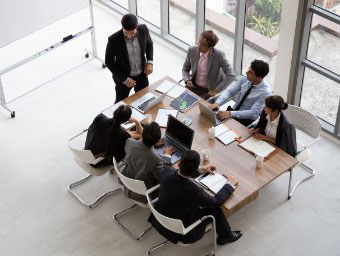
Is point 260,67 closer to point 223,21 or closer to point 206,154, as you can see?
point 206,154

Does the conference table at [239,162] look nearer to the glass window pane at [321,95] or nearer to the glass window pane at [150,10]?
the glass window pane at [321,95]

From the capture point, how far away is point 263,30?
7.90 meters

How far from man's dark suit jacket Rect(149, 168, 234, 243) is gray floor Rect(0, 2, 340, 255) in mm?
524

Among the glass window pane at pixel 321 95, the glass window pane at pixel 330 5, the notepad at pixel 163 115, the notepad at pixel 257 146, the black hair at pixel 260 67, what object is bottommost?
the glass window pane at pixel 321 95

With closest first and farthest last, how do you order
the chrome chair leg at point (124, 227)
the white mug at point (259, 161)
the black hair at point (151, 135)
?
the black hair at point (151, 135)
the white mug at point (259, 161)
the chrome chair leg at point (124, 227)

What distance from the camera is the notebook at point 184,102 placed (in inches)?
269

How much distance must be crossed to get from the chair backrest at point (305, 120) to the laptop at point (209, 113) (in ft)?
2.82

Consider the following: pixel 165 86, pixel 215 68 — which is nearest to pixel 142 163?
pixel 165 86

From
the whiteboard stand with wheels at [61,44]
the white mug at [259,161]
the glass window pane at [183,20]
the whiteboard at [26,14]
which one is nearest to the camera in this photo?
the white mug at [259,161]

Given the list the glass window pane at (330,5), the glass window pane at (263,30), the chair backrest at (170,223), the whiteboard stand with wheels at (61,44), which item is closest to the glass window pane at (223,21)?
the glass window pane at (263,30)

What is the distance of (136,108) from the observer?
687 centimetres

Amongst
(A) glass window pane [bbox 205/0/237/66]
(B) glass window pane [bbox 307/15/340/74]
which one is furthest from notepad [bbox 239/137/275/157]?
(A) glass window pane [bbox 205/0/237/66]

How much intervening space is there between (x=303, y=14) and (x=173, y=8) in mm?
2627

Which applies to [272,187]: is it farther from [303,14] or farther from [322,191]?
[303,14]
